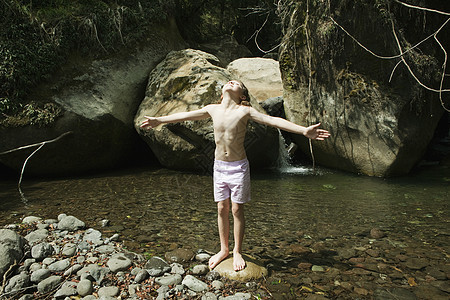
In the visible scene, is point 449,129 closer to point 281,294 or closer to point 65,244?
point 281,294

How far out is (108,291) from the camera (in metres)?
2.65

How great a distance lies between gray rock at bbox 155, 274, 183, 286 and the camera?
2.80 meters

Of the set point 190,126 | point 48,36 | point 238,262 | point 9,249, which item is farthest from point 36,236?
point 48,36

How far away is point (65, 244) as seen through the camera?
349cm

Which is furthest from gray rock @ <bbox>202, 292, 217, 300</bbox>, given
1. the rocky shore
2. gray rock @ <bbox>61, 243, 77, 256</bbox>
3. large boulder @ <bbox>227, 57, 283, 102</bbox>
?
large boulder @ <bbox>227, 57, 283, 102</bbox>

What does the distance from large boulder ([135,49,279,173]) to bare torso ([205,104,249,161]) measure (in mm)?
3622

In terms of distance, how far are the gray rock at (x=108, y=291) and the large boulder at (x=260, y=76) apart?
664cm

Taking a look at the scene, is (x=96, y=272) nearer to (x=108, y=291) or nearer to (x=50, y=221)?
(x=108, y=291)

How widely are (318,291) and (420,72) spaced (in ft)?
17.3

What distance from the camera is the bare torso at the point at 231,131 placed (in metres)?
2.95

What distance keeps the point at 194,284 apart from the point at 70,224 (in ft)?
6.68

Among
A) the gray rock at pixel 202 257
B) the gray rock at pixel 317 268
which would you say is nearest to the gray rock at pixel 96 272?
the gray rock at pixel 202 257

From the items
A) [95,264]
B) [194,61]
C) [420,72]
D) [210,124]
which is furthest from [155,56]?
[95,264]

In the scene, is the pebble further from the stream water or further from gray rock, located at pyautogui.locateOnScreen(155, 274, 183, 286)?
the stream water
